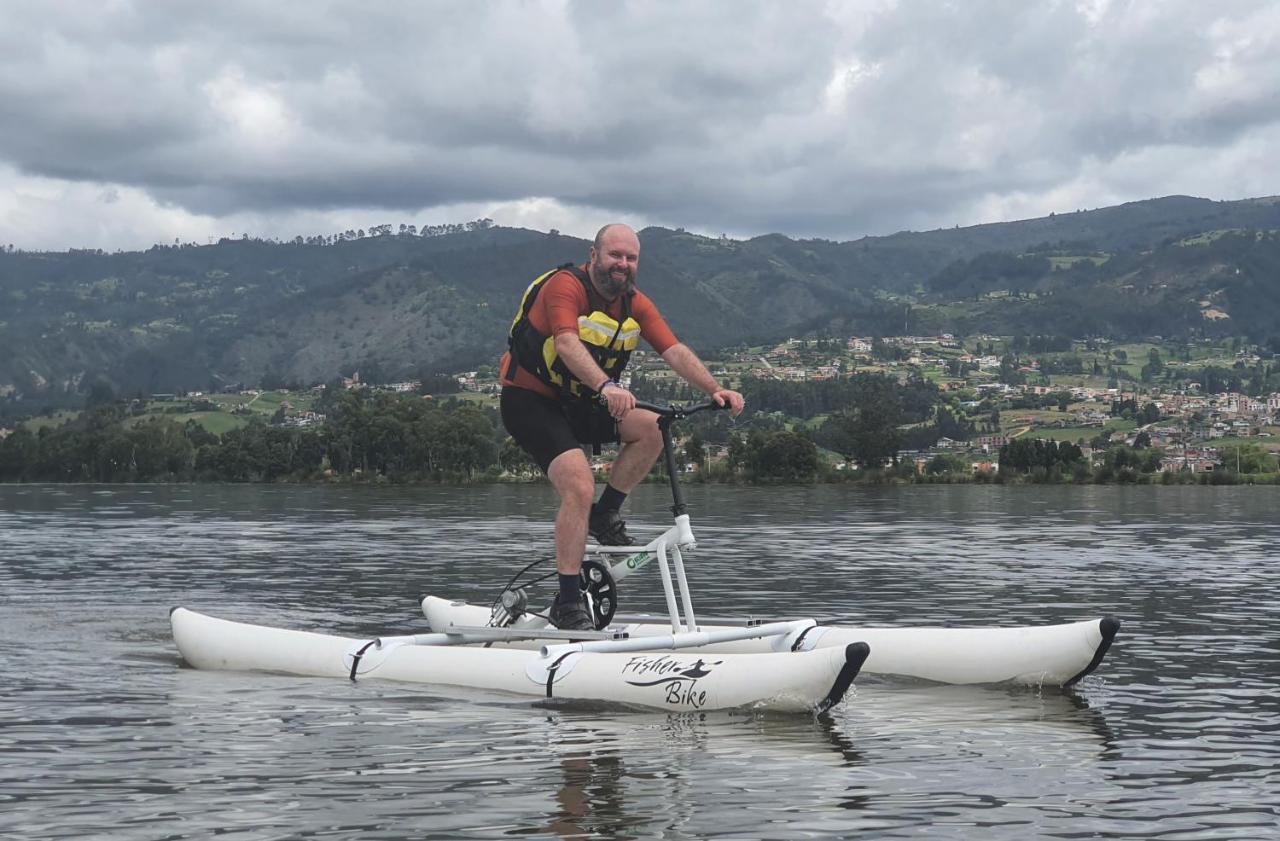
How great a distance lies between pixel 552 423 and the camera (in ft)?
45.0

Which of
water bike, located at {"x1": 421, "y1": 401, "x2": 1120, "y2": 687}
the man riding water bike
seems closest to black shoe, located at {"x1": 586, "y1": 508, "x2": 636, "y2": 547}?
the man riding water bike

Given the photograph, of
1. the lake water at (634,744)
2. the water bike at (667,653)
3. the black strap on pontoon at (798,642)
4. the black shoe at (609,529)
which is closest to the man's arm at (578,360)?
the water bike at (667,653)

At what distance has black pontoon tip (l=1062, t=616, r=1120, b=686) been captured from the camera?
12734 millimetres

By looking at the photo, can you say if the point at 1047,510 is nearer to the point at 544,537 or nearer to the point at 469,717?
the point at 544,537

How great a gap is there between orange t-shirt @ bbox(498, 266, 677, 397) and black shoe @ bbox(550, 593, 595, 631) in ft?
6.43

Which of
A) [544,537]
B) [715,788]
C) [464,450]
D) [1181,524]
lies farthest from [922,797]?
[464,450]

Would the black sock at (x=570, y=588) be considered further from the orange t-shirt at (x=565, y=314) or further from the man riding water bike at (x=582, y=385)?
the orange t-shirt at (x=565, y=314)

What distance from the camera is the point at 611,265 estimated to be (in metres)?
13.2

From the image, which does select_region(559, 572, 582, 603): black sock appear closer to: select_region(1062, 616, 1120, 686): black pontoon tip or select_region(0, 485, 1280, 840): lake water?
select_region(0, 485, 1280, 840): lake water

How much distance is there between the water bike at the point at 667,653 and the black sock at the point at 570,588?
7.0 inches

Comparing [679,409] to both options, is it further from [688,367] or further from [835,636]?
[835,636]

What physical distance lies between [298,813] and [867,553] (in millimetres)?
31626

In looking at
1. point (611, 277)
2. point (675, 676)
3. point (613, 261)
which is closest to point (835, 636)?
point (675, 676)

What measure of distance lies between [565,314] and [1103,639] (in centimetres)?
530
